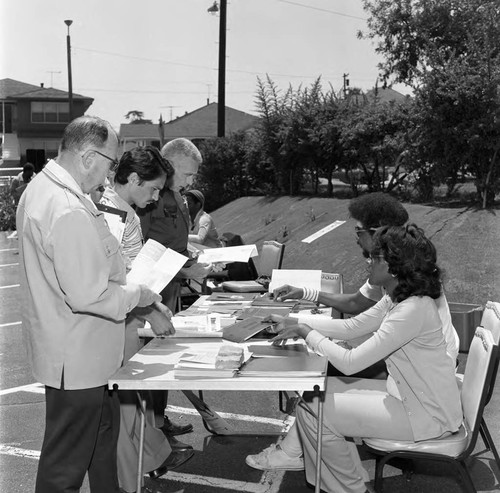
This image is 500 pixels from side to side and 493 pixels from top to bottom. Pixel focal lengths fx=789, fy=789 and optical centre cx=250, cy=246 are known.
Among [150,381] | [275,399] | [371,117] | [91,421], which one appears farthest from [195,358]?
[371,117]

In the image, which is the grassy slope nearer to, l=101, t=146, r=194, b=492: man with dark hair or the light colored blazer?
l=101, t=146, r=194, b=492: man with dark hair

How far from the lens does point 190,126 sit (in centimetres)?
6212

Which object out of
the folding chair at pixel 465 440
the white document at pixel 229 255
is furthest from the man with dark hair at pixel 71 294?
the white document at pixel 229 255

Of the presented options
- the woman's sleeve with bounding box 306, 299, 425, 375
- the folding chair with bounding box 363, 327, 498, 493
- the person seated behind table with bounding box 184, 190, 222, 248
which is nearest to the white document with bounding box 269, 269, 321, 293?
the woman's sleeve with bounding box 306, 299, 425, 375

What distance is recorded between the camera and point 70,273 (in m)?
3.14

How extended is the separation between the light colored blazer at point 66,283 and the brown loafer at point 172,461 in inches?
57.0

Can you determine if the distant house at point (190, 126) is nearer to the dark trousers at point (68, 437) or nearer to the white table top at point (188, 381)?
the white table top at point (188, 381)

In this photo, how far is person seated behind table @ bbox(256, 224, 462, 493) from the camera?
377cm

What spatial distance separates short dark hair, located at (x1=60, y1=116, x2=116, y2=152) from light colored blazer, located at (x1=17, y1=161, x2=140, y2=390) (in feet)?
0.37

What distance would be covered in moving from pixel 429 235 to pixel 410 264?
7.59 metres

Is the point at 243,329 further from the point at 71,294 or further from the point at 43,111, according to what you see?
the point at 43,111

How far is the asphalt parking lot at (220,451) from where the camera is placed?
4559 mm

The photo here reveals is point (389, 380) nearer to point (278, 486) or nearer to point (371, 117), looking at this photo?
point (278, 486)

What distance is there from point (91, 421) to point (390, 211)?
2.38 metres
